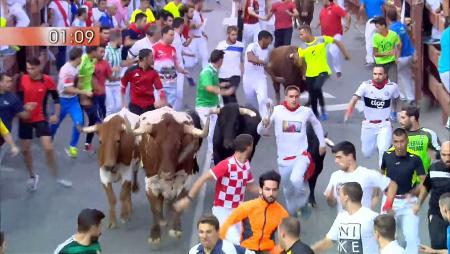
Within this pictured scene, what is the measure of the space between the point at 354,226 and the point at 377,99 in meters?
4.26

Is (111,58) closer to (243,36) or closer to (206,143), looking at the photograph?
(206,143)

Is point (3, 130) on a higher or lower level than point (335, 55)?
lower

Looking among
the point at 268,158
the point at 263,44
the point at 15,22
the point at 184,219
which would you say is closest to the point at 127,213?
the point at 184,219

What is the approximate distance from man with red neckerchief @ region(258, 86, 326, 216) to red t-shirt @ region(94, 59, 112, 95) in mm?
3927

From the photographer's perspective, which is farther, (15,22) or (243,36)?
(243,36)

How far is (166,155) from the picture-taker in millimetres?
11430

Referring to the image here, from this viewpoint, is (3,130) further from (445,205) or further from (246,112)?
(445,205)

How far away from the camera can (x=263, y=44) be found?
15.4 metres

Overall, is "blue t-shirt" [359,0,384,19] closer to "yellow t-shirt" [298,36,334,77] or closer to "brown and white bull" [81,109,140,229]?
"yellow t-shirt" [298,36,334,77]

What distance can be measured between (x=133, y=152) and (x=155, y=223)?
981mm

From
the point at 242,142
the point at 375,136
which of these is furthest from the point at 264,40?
the point at 242,142

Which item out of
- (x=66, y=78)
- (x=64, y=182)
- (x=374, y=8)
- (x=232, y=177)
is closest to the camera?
(x=232, y=177)

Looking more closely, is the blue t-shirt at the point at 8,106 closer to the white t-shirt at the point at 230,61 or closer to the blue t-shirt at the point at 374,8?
the white t-shirt at the point at 230,61
